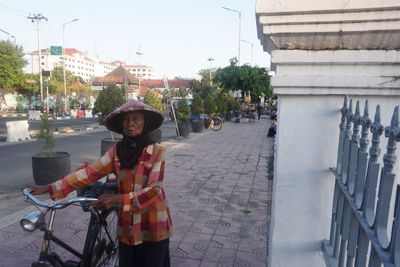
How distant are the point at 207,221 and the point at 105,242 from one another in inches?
86.8

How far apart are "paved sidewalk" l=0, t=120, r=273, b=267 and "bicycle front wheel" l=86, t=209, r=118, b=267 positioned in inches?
10.1

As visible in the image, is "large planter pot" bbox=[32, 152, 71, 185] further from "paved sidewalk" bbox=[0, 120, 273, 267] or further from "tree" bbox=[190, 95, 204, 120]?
"tree" bbox=[190, 95, 204, 120]

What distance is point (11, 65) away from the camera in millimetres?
36906

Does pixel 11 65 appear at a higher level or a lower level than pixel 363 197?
higher

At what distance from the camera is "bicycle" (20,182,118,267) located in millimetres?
2094

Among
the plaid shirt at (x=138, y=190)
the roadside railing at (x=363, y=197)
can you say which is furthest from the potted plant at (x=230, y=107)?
the roadside railing at (x=363, y=197)

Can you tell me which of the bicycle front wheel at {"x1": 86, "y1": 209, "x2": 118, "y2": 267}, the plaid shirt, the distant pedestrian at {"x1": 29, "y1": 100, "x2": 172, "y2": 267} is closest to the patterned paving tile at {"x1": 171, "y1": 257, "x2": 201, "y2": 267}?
the bicycle front wheel at {"x1": 86, "y1": 209, "x2": 118, "y2": 267}

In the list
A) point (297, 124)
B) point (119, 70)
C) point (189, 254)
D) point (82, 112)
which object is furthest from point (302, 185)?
point (119, 70)

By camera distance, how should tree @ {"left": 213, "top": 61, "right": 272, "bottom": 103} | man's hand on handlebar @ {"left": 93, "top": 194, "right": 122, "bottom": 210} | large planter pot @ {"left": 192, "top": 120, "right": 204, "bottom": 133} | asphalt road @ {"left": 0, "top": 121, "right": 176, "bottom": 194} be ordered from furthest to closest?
tree @ {"left": 213, "top": 61, "right": 272, "bottom": 103} < large planter pot @ {"left": 192, "top": 120, "right": 204, "bottom": 133} < asphalt road @ {"left": 0, "top": 121, "right": 176, "bottom": 194} < man's hand on handlebar @ {"left": 93, "top": 194, "right": 122, "bottom": 210}

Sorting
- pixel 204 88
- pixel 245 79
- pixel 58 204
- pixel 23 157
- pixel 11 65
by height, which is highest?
pixel 11 65

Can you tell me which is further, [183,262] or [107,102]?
[107,102]

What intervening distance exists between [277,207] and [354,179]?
1.69 feet

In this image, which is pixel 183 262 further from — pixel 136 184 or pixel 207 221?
pixel 136 184

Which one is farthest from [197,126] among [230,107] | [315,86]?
[315,86]
